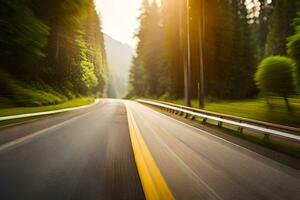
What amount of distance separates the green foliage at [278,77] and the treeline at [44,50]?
13.2 metres

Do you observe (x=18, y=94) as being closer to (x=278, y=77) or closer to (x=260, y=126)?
(x=278, y=77)

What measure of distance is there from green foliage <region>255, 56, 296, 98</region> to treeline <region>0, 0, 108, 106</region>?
13234 millimetres

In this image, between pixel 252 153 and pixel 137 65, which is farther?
pixel 137 65

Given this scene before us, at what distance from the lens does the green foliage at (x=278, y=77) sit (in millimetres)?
17922

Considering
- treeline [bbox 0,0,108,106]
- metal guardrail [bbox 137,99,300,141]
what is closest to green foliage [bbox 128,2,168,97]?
treeline [bbox 0,0,108,106]

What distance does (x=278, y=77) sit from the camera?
59.7 ft

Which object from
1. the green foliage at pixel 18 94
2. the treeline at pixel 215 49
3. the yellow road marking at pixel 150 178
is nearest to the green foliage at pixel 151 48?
the treeline at pixel 215 49

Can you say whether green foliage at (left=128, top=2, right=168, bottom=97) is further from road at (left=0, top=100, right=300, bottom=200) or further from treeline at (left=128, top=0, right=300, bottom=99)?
road at (left=0, top=100, right=300, bottom=200)

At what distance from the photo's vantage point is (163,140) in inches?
379

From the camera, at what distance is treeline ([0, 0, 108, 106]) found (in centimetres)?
1953

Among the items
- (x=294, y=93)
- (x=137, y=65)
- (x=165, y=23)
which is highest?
(x=165, y=23)

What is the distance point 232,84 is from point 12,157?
4398cm

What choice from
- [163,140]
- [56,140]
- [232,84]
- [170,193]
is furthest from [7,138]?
[232,84]

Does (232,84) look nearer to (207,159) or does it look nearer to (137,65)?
(137,65)
